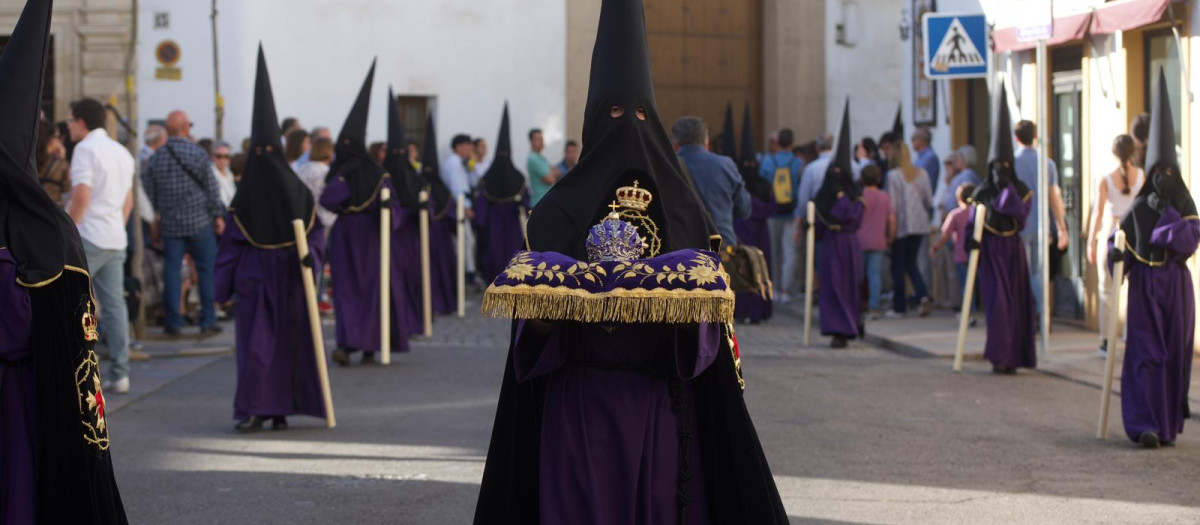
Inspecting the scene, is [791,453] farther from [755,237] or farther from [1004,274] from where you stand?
[755,237]

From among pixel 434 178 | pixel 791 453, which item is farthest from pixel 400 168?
pixel 791 453

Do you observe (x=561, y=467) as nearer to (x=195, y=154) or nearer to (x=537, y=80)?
(x=195, y=154)

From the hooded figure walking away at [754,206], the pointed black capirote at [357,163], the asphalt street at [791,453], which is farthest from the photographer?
the hooded figure walking away at [754,206]

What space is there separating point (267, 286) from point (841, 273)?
6.87m

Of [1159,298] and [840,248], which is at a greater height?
[840,248]

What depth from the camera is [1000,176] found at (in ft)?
40.7

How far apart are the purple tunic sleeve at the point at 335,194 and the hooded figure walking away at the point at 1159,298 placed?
21.8 feet

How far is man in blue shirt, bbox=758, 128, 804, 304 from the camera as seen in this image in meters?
19.7

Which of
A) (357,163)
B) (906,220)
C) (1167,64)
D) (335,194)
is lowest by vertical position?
(906,220)

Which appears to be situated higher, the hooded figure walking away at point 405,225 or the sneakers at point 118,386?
the hooded figure walking away at point 405,225

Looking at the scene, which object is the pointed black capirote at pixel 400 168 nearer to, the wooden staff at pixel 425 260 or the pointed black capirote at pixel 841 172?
the wooden staff at pixel 425 260

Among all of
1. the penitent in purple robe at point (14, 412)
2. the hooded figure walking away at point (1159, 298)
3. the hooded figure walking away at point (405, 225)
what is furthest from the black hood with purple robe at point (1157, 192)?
the hooded figure walking away at point (405, 225)

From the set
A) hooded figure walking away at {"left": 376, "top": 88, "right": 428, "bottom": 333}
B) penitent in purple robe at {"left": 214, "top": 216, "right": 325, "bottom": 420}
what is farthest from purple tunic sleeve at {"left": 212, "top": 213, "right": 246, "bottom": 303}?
hooded figure walking away at {"left": 376, "top": 88, "right": 428, "bottom": 333}

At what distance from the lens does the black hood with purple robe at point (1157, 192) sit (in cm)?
892
